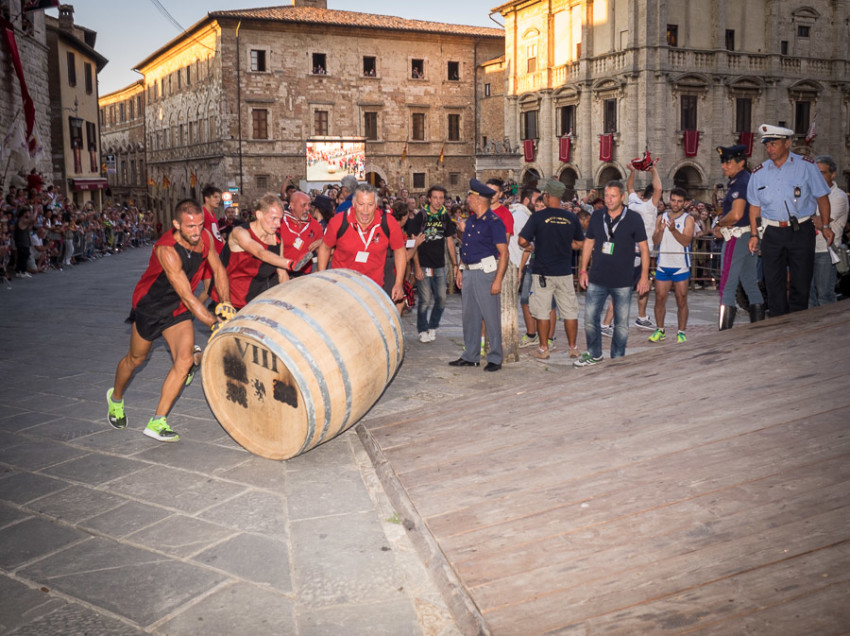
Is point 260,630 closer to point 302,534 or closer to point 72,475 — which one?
point 302,534

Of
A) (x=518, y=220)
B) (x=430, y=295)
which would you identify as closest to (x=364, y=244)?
(x=430, y=295)

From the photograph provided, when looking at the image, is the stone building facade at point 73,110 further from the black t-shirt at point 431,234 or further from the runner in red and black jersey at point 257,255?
the runner in red and black jersey at point 257,255

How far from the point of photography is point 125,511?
14.3 feet

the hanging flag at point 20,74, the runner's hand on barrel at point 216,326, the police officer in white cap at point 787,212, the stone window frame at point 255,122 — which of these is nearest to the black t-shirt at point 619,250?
the police officer in white cap at point 787,212

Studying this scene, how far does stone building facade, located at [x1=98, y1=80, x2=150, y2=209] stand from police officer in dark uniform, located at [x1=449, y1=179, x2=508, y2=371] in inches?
2116

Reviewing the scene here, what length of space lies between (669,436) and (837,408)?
0.85 meters

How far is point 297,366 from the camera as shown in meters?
4.61

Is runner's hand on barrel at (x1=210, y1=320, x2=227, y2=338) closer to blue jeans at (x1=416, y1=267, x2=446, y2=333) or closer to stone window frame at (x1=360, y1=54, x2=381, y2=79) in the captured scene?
blue jeans at (x1=416, y1=267, x2=446, y2=333)

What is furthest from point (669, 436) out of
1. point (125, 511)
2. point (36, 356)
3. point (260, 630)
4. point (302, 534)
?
point (36, 356)

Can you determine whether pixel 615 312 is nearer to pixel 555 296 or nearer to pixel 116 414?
pixel 555 296

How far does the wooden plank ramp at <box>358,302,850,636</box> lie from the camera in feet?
9.55

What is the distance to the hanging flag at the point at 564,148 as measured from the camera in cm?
3659

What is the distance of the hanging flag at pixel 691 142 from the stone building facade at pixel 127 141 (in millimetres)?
39825

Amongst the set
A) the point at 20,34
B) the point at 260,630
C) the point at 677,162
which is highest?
the point at 20,34
